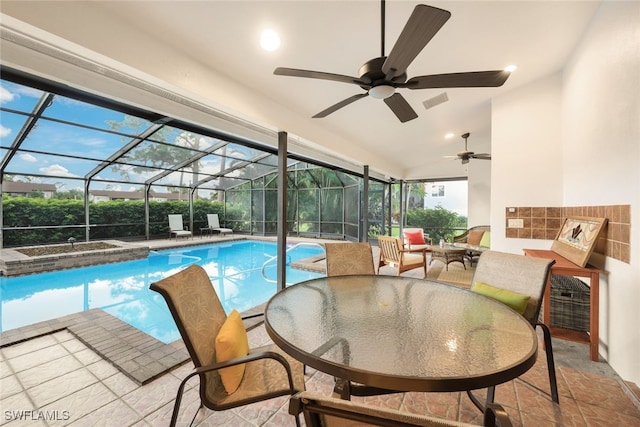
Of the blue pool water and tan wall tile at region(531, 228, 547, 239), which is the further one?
the blue pool water

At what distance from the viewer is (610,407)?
1.59 meters

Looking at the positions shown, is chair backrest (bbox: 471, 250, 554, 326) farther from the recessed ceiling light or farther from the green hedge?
the green hedge

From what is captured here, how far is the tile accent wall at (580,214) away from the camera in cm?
186

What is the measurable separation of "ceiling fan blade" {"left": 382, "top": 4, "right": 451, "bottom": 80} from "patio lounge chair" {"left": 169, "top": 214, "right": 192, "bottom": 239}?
9.50 meters

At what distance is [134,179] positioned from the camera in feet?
27.3

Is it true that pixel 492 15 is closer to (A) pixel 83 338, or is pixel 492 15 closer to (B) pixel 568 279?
(B) pixel 568 279

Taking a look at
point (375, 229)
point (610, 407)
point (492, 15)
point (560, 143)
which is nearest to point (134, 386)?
point (610, 407)

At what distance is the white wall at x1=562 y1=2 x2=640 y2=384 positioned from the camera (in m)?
1.75

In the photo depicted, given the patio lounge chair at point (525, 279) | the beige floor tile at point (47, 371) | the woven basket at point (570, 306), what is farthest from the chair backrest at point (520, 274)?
the beige floor tile at point (47, 371)

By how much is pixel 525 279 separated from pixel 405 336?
3.96 ft

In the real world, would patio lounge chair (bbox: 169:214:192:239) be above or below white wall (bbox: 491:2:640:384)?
below

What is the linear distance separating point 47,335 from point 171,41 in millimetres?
3055

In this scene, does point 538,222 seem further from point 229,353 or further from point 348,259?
point 229,353

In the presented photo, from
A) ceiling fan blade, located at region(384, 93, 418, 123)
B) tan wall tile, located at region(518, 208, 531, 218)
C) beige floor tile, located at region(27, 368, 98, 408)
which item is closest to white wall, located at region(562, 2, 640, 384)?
tan wall tile, located at region(518, 208, 531, 218)
